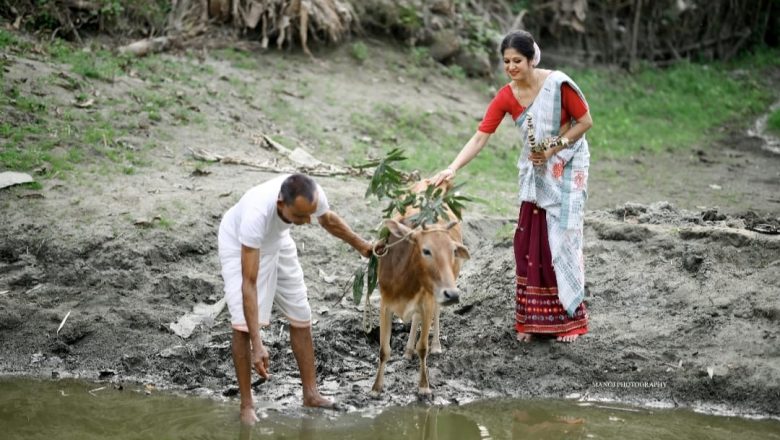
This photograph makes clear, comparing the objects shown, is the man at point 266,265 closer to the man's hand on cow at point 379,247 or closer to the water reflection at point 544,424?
the man's hand on cow at point 379,247

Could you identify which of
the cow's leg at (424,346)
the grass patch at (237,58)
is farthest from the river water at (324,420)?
the grass patch at (237,58)

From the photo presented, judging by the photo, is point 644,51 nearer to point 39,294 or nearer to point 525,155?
point 525,155

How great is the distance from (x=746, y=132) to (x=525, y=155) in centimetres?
1025

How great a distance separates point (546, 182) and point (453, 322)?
1.66 metres

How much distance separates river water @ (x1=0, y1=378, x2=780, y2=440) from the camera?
6281 mm

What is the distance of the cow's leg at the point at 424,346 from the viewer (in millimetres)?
6770

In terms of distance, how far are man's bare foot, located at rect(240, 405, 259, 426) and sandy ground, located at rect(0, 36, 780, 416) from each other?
335mm

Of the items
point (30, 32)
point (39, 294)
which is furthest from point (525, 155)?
point (30, 32)

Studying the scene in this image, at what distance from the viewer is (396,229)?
643cm

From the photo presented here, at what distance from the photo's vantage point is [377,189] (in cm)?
689

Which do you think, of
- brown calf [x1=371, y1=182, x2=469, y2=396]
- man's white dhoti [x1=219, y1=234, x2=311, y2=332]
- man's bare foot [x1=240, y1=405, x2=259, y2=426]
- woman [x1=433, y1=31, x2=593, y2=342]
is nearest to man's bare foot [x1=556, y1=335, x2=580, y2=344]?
woman [x1=433, y1=31, x2=593, y2=342]

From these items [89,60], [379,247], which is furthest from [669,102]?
[379,247]

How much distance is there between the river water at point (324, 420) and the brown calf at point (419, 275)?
443 millimetres

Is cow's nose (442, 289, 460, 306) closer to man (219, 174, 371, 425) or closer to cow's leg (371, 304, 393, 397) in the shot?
→ man (219, 174, 371, 425)
